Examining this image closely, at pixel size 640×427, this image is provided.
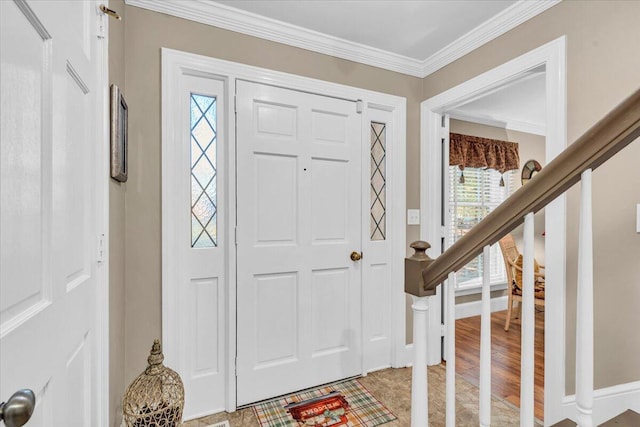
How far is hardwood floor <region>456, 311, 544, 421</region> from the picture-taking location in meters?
2.29

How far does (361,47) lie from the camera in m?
2.40

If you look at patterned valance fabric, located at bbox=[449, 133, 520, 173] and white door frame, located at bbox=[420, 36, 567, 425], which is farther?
patterned valance fabric, located at bbox=[449, 133, 520, 173]

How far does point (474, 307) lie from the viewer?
13.2 feet

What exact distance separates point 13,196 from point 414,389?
124cm

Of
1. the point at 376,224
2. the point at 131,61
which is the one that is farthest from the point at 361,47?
the point at 131,61

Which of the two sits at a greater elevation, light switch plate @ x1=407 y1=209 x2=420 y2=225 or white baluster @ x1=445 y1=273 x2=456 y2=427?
light switch plate @ x1=407 y1=209 x2=420 y2=225

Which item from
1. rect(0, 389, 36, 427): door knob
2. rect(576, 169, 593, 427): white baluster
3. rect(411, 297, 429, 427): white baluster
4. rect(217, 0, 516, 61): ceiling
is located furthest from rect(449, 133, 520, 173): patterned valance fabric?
rect(0, 389, 36, 427): door knob

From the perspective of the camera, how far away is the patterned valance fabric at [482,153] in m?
3.79

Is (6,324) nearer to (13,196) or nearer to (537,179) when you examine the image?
(13,196)

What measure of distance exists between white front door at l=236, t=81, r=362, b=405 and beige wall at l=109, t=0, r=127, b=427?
64 centimetres

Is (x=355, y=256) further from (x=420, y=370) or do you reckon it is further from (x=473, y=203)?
(x=473, y=203)

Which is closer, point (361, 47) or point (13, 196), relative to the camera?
point (13, 196)

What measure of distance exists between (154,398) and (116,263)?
665 mm

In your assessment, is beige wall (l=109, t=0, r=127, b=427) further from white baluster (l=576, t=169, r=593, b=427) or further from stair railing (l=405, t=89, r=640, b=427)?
white baluster (l=576, t=169, r=593, b=427)
